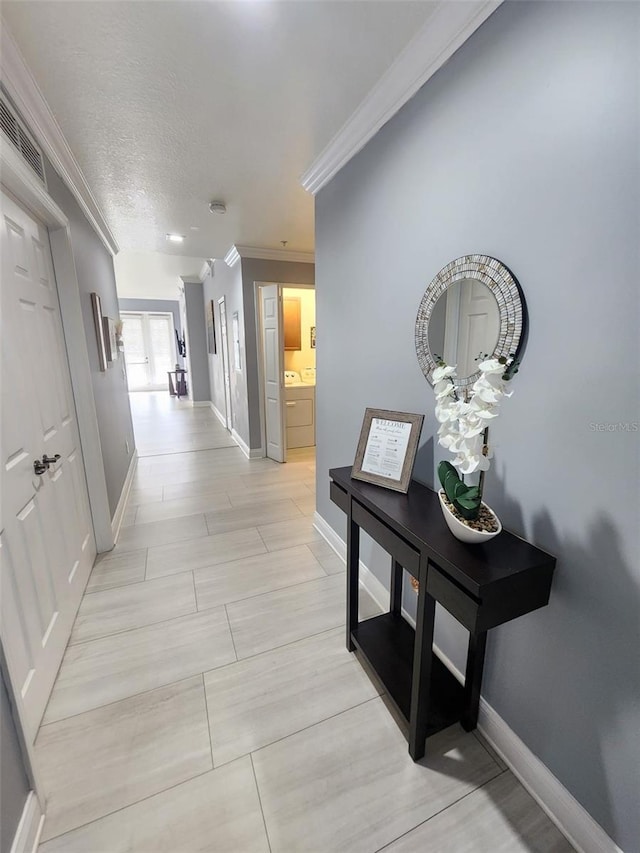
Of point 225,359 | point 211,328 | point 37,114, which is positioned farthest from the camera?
point 211,328

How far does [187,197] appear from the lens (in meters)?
2.65

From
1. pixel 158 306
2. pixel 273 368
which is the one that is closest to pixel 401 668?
pixel 273 368

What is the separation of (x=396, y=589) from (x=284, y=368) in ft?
10.3

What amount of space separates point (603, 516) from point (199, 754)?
61.1 inches

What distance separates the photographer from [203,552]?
2539 mm

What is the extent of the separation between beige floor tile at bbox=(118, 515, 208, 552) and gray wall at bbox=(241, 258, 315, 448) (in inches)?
68.9

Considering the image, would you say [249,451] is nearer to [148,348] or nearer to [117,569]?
[117,569]

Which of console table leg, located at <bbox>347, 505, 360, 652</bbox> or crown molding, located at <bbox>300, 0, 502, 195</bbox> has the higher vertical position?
crown molding, located at <bbox>300, 0, 502, 195</bbox>

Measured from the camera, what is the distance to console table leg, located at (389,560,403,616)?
1.78 m

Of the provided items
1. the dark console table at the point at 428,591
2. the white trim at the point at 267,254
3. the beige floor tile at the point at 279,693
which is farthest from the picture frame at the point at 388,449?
the white trim at the point at 267,254

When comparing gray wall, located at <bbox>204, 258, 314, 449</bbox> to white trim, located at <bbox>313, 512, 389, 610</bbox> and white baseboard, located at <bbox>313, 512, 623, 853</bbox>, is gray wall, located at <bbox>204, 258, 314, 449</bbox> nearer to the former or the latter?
white trim, located at <bbox>313, 512, 389, 610</bbox>

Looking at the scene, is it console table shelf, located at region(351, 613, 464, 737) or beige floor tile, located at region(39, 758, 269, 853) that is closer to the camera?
beige floor tile, located at region(39, 758, 269, 853)

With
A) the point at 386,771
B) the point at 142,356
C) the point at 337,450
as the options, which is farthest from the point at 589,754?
the point at 142,356

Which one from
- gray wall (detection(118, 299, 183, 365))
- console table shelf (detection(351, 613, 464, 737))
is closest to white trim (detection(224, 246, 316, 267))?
console table shelf (detection(351, 613, 464, 737))
